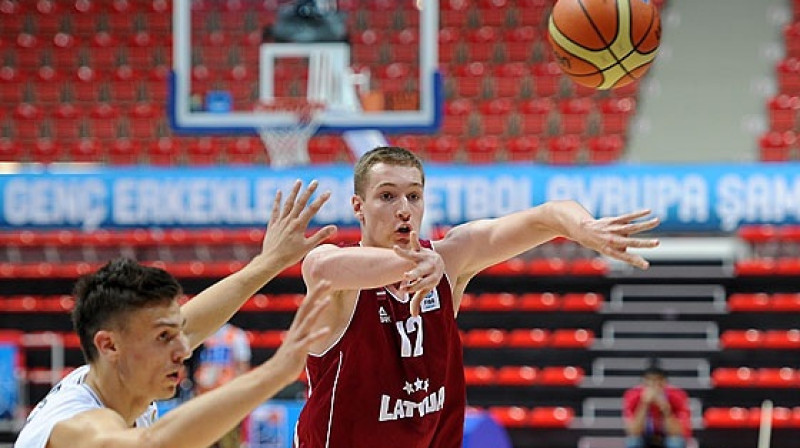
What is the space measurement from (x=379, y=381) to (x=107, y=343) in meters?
1.39

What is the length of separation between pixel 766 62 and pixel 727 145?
1947mm

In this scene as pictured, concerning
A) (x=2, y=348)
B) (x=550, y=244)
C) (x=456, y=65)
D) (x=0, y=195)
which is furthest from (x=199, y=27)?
(x=456, y=65)

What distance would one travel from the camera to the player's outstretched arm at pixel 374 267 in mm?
3764

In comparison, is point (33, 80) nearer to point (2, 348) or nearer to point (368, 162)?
point (2, 348)

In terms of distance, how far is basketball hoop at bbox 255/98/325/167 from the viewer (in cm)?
1086

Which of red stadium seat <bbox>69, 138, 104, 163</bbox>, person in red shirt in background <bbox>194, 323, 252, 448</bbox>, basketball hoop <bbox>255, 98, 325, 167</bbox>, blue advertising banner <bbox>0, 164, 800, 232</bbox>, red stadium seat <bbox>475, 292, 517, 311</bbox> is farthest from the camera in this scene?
red stadium seat <bbox>69, 138, 104, 163</bbox>

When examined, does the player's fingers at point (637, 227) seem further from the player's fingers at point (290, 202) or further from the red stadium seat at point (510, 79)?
the red stadium seat at point (510, 79)

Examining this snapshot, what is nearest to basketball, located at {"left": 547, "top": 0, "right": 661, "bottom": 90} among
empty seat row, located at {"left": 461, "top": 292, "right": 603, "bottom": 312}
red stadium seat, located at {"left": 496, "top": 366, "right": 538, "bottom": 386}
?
red stadium seat, located at {"left": 496, "top": 366, "right": 538, "bottom": 386}

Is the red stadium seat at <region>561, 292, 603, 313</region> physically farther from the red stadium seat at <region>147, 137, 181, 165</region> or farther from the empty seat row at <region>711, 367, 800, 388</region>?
the red stadium seat at <region>147, 137, 181, 165</region>

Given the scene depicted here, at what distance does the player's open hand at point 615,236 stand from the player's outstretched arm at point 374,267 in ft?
1.67

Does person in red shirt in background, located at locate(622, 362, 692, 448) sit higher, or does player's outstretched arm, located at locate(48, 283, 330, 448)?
player's outstretched arm, located at locate(48, 283, 330, 448)

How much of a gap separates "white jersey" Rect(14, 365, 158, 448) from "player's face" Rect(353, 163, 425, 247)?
1.41 m

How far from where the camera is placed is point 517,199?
39.9 feet

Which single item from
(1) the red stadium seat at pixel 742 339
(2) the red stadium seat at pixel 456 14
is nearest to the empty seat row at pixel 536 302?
(1) the red stadium seat at pixel 742 339
